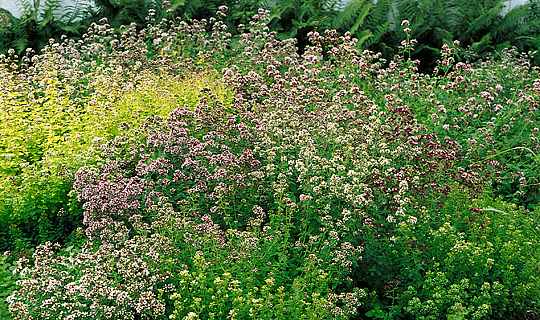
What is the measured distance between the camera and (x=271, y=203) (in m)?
4.83

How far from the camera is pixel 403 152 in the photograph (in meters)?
4.91

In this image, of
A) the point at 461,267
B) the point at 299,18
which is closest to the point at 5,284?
the point at 461,267

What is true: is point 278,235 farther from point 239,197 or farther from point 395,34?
point 395,34

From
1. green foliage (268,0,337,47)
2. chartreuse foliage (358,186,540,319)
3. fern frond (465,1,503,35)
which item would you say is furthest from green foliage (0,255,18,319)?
fern frond (465,1,503,35)

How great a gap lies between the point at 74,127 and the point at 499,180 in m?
5.18

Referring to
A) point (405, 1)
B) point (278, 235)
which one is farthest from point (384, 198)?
point (405, 1)

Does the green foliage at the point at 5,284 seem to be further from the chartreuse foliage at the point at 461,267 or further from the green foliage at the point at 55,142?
the chartreuse foliage at the point at 461,267

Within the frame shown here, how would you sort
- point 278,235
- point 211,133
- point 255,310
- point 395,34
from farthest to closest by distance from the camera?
A: point 395,34 → point 211,133 → point 278,235 → point 255,310

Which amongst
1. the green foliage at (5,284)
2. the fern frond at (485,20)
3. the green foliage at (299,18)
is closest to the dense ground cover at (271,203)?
the green foliage at (5,284)

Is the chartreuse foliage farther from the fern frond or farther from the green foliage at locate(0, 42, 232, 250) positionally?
the fern frond

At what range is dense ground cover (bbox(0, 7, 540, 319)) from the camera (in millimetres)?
3604

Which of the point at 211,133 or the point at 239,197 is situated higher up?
the point at 211,133

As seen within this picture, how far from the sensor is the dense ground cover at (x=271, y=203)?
3.60 m

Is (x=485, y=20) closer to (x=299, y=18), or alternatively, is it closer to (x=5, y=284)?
(x=299, y=18)
